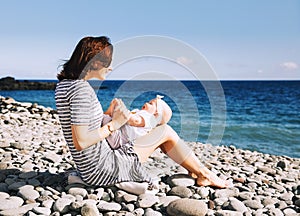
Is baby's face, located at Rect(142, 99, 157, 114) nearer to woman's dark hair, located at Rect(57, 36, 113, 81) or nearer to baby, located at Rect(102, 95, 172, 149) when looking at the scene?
baby, located at Rect(102, 95, 172, 149)

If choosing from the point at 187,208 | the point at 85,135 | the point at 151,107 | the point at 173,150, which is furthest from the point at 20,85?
the point at 187,208

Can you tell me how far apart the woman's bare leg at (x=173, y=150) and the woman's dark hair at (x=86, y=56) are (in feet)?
2.29

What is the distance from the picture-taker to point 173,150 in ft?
11.7

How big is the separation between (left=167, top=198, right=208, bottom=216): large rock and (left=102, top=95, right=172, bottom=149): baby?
1.98 ft

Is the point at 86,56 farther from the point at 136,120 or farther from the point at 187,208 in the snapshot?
the point at 187,208

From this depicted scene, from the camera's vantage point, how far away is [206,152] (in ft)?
23.2

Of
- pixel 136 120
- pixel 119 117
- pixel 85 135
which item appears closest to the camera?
pixel 85 135

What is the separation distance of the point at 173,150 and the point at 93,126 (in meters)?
0.83

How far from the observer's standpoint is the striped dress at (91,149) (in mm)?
3000

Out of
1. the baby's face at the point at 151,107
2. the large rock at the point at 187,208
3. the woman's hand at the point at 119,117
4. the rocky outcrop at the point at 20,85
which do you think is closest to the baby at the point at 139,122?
the baby's face at the point at 151,107

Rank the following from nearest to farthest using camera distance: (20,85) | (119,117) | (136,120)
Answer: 1. (119,117)
2. (136,120)
3. (20,85)

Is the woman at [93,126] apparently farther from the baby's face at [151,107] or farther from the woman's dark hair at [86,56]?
the baby's face at [151,107]

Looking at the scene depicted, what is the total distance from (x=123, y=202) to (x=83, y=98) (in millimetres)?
830

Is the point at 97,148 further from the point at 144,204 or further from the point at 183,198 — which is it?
the point at 183,198
